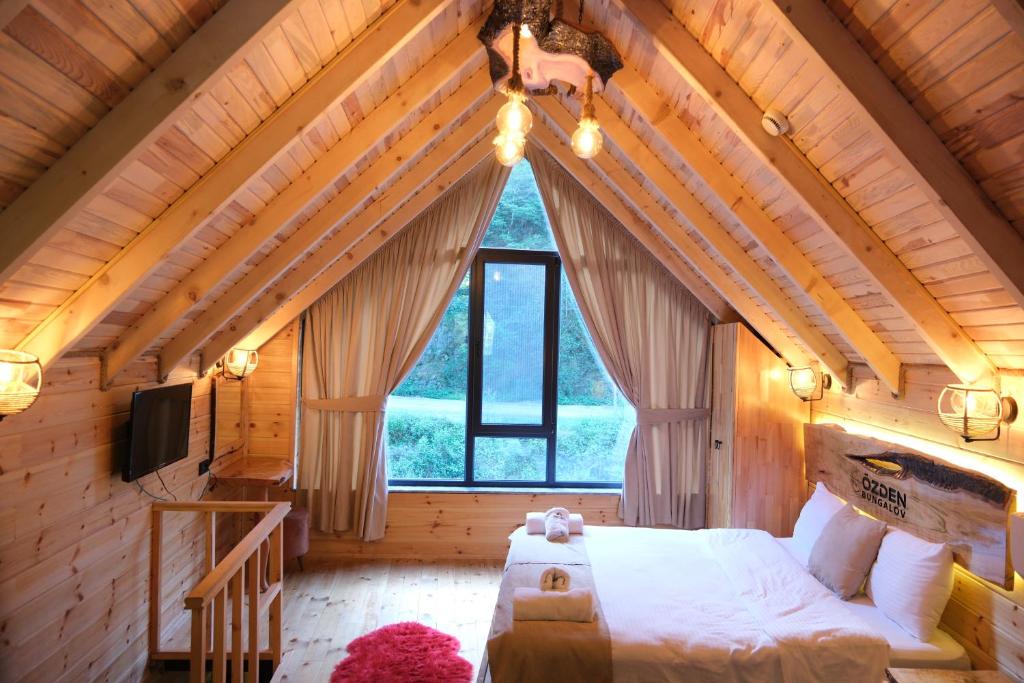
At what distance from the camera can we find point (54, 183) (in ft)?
5.34

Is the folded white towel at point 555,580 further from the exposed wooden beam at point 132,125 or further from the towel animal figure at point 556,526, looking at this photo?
the exposed wooden beam at point 132,125

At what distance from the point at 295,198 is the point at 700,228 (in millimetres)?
2071

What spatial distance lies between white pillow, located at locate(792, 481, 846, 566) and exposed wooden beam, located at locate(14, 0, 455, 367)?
3109 millimetres

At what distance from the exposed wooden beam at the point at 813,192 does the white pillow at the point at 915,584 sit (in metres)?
0.78

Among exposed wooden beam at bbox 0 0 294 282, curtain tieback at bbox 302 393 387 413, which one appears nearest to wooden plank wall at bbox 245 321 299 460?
curtain tieback at bbox 302 393 387 413

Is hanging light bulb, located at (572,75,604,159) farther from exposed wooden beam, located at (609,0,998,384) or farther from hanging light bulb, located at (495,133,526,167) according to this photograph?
exposed wooden beam, located at (609,0,998,384)

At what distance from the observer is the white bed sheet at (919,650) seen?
2.35 m

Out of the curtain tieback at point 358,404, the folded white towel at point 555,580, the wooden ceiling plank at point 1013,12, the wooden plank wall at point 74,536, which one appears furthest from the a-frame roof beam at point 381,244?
the wooden ceiling plank at point 1013,12

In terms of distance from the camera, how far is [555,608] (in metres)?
2.44

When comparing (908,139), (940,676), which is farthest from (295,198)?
(940,676)

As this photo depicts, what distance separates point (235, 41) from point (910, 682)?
294 centimetres

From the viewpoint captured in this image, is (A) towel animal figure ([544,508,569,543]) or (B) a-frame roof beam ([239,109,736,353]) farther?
(B) a-frame roof beam ([239,109,736,353])

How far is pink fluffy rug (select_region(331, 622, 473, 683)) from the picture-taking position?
292 cm

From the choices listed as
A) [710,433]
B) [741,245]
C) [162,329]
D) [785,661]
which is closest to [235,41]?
[162,329]
